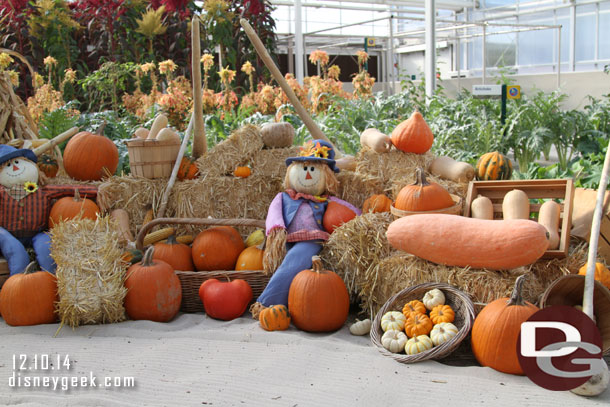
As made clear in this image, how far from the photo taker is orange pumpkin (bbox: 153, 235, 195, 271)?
4059 millimetres

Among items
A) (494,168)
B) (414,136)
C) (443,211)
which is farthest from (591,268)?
(414,136)

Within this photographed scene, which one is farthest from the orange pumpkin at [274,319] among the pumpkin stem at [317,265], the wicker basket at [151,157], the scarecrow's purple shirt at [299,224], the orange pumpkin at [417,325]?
the wicker basket at [151,157]

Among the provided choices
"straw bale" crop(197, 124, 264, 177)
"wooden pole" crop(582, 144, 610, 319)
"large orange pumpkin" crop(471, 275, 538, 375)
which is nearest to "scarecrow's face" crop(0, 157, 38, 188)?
"straw bale" crop(197, 124, 264, 177)

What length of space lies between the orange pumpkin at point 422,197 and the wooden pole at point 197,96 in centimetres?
197

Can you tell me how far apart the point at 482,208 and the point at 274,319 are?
151 cm

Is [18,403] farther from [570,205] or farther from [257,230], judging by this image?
[570,205]

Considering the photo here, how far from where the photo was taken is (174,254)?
13.4 feet

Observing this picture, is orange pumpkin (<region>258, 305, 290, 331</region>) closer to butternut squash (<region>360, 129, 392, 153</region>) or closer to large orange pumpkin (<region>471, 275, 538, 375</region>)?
large orange pumpkin (<region>471, 275, 538, 375</region>)

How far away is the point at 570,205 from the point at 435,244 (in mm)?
925

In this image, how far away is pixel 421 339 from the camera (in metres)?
2.89

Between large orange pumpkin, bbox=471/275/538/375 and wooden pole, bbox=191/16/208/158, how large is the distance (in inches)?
115

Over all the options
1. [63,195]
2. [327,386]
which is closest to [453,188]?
[327,386]

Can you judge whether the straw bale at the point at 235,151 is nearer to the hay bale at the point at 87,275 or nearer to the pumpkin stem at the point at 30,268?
the hay bale at the point at 87,275

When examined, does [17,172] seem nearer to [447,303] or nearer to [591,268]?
[447,303]
